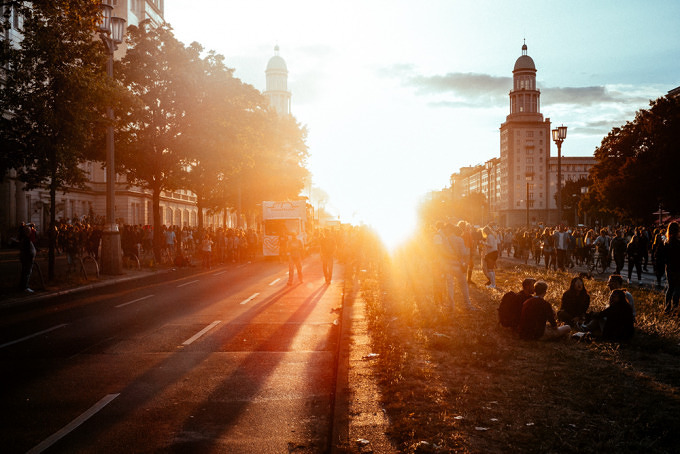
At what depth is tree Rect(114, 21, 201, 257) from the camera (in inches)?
1276

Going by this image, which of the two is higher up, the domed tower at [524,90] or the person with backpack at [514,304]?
the domed tower at [524,90]

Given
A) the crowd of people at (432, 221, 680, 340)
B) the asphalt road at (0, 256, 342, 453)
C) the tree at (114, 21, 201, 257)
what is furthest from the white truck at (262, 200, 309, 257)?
the asphalt road at (0, 256, 342, 453)

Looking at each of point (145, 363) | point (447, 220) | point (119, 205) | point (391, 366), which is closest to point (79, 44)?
point (447, 220)

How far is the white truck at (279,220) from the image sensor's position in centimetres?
3666

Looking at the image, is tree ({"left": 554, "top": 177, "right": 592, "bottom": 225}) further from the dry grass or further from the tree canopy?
the dry grass

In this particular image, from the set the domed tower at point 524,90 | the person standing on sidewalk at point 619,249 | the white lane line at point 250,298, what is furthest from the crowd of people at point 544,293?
the domed tower at point 524,90

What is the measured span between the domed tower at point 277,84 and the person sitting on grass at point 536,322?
530ft

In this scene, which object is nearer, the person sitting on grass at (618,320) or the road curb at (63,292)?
the person sitting on grass at (618,320)

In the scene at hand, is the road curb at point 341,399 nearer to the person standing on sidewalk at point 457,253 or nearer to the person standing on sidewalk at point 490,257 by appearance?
the person standing on sidewalk at point 457,253

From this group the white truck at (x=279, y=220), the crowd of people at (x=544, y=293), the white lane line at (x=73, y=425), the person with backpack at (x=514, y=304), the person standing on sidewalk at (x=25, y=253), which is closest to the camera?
the white lane line at (x=73, y=425)

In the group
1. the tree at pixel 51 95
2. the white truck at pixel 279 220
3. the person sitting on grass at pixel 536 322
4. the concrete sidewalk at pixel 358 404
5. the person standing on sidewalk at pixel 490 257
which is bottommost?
the concrete sidewalk at pixel 358 404

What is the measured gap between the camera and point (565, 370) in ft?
24.5

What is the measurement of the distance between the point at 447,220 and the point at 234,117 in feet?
77.7

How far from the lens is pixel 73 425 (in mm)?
5484
